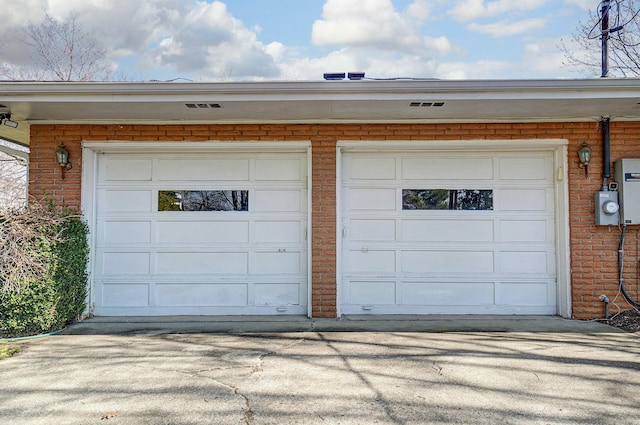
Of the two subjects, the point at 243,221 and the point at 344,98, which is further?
the point at 243,221

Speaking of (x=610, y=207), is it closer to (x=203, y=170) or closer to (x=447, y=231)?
(x=447, y=231)

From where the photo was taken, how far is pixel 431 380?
Answer: 3.69m

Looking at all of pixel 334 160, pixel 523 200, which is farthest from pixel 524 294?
pixel 334 160

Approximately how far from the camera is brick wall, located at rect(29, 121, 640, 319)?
6031 mm

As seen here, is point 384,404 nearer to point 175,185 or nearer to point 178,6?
point 175,185

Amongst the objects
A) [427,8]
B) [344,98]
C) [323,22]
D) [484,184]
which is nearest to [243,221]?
[344,98]

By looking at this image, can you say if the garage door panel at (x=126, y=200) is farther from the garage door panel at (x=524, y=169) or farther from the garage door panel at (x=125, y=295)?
the garage door panel at (x=524, y=169)

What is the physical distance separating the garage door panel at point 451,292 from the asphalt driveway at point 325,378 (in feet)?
3.25

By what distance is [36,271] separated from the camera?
5.07m

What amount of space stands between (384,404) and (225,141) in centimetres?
415

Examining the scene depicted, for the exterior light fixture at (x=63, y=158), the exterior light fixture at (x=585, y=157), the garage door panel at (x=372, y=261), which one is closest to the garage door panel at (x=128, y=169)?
the exterior light fixture at (x=63, y=158)

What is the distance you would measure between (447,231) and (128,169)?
4.50 m

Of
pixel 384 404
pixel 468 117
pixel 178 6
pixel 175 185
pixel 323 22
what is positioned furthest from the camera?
pixel 178 6

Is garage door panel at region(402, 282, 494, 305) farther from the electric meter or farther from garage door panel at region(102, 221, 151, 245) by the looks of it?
garage door panel at region(102, 221, 151, 245)
